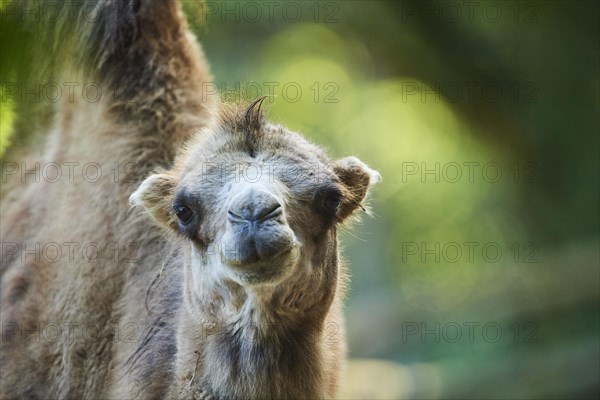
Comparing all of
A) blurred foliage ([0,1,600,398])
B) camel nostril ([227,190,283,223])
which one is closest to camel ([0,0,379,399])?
camel nostril ([227,190,283,223])

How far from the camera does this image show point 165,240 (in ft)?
14.8

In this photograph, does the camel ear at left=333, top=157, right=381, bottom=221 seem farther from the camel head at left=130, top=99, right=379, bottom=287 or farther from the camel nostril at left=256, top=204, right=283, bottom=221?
the camel nostril at left=256, top=204, right=283, bottom=221

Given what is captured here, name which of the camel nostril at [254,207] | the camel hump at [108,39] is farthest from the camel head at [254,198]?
the camel hump at [108,39]

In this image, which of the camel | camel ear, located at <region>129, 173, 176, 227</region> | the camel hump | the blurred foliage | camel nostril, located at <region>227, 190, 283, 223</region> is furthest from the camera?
the blurred foliage

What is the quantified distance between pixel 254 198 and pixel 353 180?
98cm

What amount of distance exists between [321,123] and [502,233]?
4248 millimetres

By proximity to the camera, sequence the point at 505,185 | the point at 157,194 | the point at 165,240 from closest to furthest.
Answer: the point at 157,194 → the point at 165,240 → the point at 505,185

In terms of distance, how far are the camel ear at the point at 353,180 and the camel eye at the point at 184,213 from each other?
691mm

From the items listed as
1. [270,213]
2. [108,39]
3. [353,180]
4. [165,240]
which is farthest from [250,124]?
[108,39]

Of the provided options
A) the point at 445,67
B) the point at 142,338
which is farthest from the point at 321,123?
the point at 142,338

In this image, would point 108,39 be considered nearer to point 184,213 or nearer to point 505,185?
point 184,213

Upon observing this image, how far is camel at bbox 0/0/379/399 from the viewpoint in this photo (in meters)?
3.69

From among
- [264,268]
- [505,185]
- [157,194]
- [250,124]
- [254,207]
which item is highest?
[505,185]

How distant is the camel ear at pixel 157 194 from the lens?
4055 millimetres
